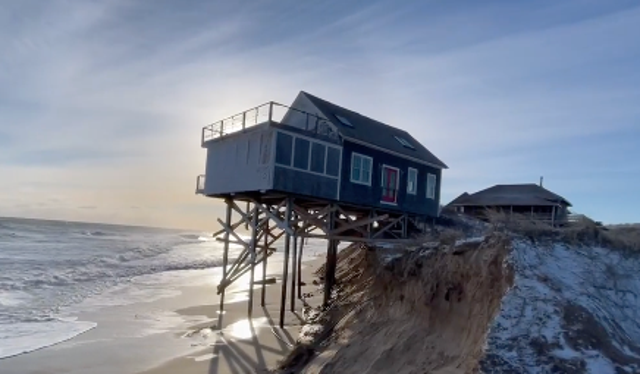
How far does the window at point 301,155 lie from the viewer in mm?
17297

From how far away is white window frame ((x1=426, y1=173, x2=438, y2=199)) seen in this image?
2294 centimetres

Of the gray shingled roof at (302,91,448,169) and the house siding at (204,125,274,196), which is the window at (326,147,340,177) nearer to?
the gray shingled roof at (302,91,448,169)

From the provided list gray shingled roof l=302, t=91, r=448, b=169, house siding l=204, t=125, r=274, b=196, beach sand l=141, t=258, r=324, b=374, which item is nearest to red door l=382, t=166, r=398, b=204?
gray shingled roof l=302, t=91, r=448, b=169

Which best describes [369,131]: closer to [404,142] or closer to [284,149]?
[404,142]

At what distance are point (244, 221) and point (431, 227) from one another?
342 inches

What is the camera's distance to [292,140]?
17188mm

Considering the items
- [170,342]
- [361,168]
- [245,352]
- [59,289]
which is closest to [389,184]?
[361,168]

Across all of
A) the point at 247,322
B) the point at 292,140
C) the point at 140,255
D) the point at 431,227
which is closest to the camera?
the point at 292,140

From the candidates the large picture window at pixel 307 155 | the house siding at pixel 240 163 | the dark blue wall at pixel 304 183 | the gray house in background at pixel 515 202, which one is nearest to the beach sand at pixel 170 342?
the dark blue wall at pixel 304 183

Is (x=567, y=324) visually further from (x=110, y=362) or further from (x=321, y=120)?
(x=321, y=120)

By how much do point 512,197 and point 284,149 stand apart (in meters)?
20.1

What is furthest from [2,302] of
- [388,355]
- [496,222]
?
[496,222]

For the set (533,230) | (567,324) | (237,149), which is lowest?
(567,324)

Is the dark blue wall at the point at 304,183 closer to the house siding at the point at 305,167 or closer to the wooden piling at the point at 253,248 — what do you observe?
the house siding at the point at 305,167
